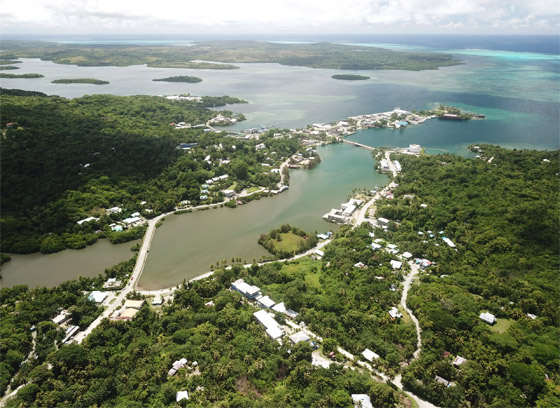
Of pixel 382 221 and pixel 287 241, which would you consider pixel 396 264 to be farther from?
pixel 287 241

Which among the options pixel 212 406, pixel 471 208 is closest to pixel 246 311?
pixel 212 406

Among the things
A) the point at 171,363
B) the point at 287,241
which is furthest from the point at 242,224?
the point at 171,363

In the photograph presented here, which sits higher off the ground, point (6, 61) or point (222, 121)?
point (6, 61)

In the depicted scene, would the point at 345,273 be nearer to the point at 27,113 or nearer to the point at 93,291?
the point at 93,291

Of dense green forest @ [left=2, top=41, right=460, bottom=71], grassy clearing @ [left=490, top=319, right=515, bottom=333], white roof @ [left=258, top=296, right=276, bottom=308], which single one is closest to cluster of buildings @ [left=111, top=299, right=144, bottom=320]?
white roof @ [left=258, top=296, right=276, bottom=308]

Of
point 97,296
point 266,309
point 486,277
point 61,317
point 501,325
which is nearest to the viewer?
point 501,325

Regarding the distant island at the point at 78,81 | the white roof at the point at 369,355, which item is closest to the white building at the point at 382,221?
the white roof at the point at 369,355
